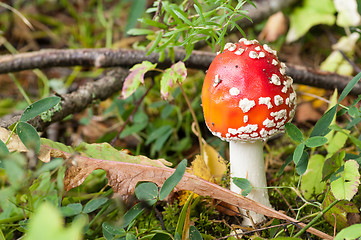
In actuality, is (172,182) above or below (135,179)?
above

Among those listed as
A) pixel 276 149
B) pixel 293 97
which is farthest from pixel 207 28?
pixel 276 149

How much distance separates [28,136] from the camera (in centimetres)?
134

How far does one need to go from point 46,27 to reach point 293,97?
325 centimetres

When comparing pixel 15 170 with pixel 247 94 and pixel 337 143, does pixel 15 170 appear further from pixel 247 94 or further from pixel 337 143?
pixel 337 143

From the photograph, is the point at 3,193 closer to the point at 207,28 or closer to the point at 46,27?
the point at 207,28

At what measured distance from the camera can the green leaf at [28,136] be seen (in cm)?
133

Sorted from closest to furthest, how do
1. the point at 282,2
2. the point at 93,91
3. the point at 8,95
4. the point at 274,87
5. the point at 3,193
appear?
the point at 3,193 < the point at 274,87 < the point at 93,91 < the point at 282,2 < the point at 8,95

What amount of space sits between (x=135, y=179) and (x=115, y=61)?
0.94 m

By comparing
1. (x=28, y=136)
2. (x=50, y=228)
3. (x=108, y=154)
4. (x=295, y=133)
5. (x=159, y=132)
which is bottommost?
(x=159, y=132)

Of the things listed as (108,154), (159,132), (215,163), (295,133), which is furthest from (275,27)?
(108,154)

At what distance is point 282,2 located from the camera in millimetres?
2869

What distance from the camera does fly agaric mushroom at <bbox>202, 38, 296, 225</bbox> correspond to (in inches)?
54.8

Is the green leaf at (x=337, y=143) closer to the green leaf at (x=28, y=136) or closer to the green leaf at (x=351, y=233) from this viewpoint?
the green leaf at (x=351, y=233)

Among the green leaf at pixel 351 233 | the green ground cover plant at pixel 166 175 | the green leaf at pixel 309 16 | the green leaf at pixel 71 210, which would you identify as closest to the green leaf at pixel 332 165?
the green ground cover plant at pixel 166 175
